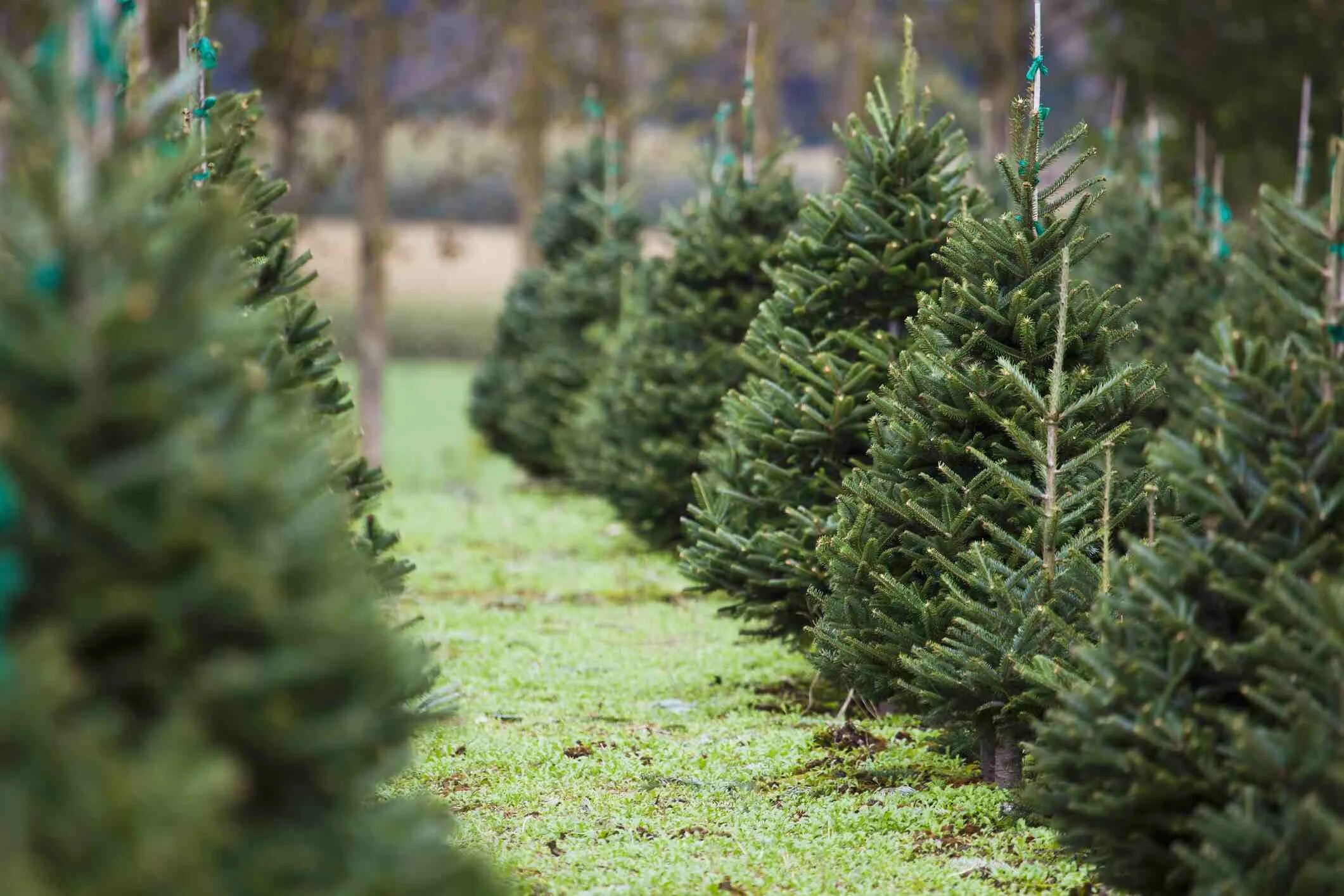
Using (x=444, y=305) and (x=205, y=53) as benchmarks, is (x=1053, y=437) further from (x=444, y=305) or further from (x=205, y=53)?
(x=444, y=305)

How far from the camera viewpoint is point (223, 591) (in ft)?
9.45

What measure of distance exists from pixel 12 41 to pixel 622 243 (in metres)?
9.16

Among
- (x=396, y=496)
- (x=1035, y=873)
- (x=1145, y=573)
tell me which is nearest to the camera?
(x=1145, y=573)

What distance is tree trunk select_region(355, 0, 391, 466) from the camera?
1962 centimetres

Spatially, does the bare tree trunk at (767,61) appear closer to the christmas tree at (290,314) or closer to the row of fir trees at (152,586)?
the christmas tree at (290,314)

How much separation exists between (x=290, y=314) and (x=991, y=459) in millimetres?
2903

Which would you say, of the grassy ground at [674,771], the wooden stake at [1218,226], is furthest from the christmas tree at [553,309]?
the wooden stake at [1218,226]

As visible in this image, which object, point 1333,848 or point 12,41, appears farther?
point 12,41

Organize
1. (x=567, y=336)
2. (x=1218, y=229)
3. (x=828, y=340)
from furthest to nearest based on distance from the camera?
(x=567, y=336), (x=1218, y=229), (x=828, y=340)

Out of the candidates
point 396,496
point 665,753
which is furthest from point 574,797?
point 396,496

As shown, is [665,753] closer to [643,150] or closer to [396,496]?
[396,496]

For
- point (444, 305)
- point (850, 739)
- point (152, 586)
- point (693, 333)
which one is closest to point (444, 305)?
point (444, 305)

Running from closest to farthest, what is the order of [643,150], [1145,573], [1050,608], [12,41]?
[1145,573] < [1050,608] < [12,41] < [643,150]

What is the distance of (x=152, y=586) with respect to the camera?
288cm
